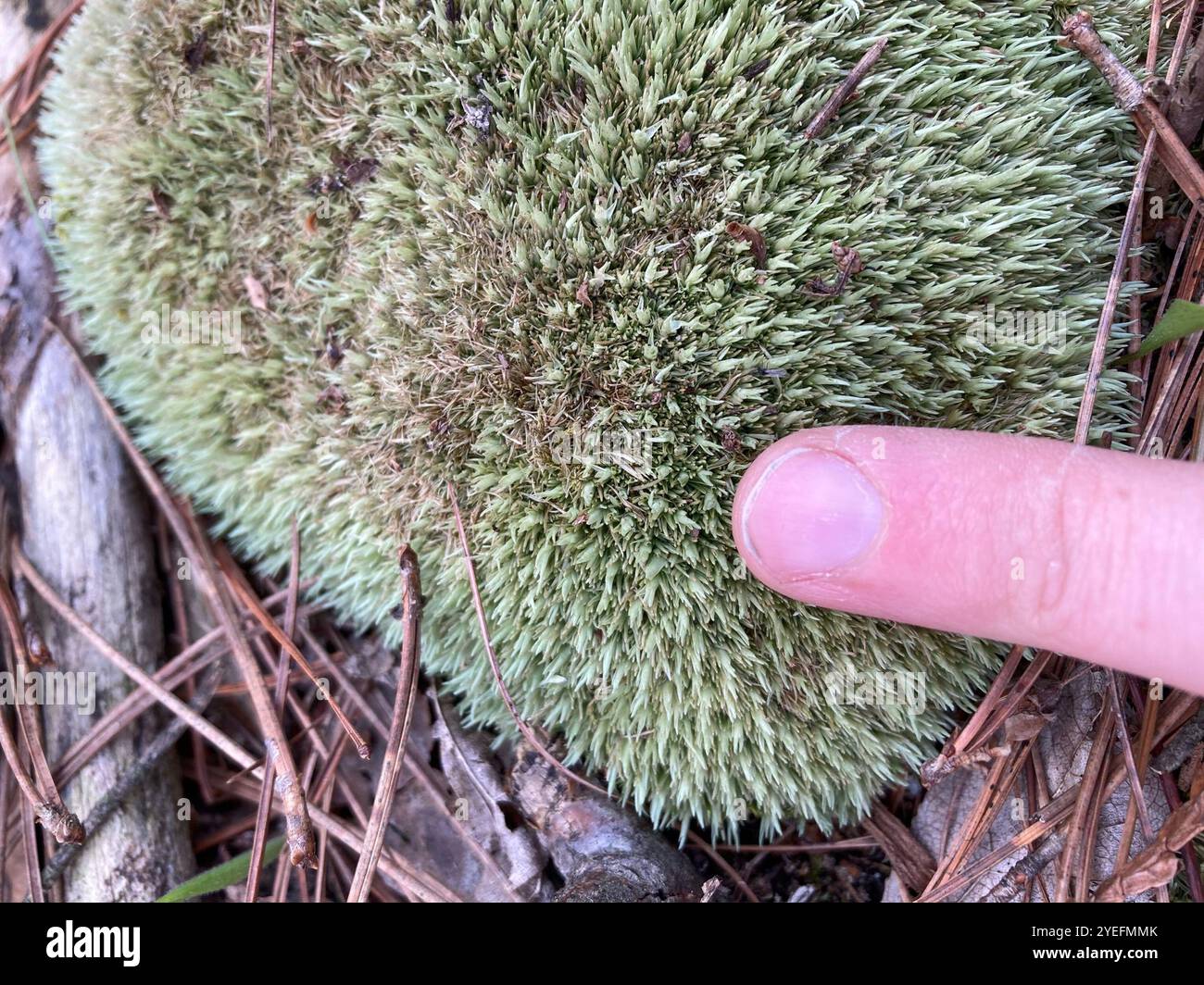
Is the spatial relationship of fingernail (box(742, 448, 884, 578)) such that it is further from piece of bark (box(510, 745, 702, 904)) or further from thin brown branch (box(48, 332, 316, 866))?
thin brown branch (box(48, 332, 316, 866))

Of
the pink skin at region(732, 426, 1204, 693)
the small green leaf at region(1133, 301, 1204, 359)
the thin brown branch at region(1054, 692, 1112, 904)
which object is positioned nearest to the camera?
the pink skin at region(732, 426, 1204, 693)

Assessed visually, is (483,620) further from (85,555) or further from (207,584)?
(85,555)

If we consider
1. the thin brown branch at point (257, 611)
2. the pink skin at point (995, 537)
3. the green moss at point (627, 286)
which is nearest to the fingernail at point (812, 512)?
the pink skin at point (995, 537)

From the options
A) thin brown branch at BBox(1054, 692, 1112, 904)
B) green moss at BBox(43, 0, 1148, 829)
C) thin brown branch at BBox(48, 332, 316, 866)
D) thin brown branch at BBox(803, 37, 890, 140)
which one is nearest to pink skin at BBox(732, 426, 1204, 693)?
green moss at BBox(43, 0, 1148, 829)

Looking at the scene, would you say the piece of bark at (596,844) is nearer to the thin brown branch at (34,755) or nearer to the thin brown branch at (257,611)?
the thin brown branch at (257,611)

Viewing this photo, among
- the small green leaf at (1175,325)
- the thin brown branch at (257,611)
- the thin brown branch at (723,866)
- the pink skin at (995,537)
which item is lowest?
the thin brown branch at (723,866)
